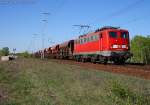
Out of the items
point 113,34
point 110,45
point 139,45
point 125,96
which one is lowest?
point 125,96

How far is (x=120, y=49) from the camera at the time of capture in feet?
97.2

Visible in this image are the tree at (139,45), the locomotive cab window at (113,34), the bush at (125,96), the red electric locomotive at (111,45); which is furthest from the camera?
the tree at (139,45)

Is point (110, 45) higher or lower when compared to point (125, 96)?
higher

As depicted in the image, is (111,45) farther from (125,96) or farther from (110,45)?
(125,96)

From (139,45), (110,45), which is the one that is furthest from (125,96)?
(139,45)

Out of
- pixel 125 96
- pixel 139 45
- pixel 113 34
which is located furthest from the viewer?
pixel 139 45

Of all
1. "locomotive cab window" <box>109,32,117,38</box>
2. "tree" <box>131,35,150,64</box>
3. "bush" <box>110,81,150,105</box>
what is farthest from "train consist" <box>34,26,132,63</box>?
"tree" <box>131,35,150,64</box>

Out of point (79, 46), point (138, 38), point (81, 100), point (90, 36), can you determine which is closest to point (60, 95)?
point (81, 100)

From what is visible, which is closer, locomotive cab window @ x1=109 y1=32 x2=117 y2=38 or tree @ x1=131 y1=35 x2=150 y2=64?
locomotive cab window @ x1=109 y1=32 x2=117 y2=38

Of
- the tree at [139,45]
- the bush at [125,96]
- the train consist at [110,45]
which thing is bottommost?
the bush at [125,96]

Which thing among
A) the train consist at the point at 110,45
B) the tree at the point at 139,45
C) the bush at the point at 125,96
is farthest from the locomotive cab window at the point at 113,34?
the tree at the point at 139,45

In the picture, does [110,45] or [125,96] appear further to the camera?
[110,45]

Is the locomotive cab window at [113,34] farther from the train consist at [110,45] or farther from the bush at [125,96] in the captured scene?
the bush at [125,96]

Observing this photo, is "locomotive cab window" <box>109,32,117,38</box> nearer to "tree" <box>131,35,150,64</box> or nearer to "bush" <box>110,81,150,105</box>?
"bush" <box>110,81,150,105</box>
